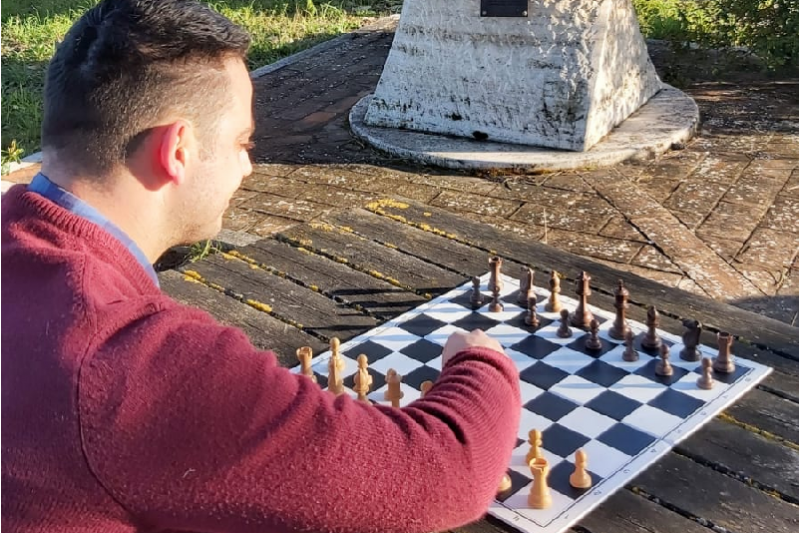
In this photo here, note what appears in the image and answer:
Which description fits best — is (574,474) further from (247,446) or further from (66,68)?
(66,68)

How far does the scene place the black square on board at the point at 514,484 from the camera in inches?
89.0

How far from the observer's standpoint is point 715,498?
218 centimetres

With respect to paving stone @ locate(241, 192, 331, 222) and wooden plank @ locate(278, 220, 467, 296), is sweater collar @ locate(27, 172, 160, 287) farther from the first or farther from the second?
paving stone @ locate(241, 192, 331, 222)

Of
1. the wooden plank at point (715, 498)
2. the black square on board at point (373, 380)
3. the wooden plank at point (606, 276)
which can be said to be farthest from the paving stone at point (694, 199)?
the wooden plank at point (715, 498)

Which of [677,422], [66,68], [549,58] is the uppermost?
[66,68]

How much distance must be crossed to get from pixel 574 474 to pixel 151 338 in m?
1.22

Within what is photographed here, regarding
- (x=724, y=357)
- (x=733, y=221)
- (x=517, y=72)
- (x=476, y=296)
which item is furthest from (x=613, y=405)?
(x=517, y=72)

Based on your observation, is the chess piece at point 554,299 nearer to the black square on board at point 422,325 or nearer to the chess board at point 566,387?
the chess board at point 566,387

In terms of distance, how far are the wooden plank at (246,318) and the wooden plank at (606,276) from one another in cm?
86

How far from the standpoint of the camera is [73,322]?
1352 mm

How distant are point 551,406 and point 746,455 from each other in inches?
19.5

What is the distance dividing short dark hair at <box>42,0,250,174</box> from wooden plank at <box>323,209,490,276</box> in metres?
1.84

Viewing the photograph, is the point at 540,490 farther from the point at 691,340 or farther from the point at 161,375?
the point at 161,375

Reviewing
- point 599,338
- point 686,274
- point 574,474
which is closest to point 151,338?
point 574,474
